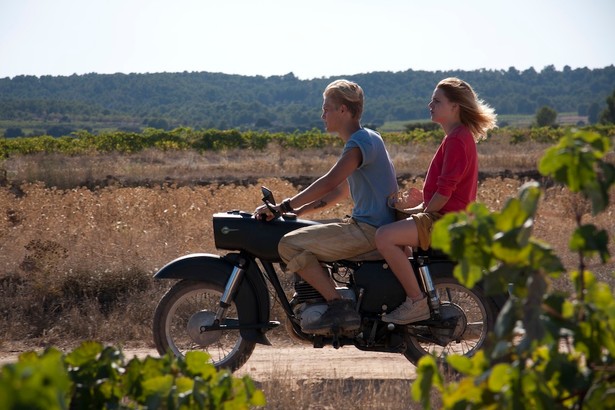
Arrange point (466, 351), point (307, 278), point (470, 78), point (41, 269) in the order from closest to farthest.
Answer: point (307, 278), point (466, 351), point (41, 269), point (470, 78)

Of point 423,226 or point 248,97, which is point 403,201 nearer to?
point 423,226

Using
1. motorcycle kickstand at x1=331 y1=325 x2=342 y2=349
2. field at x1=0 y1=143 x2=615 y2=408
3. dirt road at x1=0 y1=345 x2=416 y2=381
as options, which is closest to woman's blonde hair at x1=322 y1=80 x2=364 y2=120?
motorcycle kickstand at x1=331 y1=325 x2=342 y2=349

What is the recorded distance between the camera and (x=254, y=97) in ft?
523

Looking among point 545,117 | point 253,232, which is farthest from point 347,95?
point 545,117

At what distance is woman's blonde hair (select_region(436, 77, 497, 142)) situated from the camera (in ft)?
21.4

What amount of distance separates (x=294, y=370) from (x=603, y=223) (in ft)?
26.3

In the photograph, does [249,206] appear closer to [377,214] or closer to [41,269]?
[41,269]

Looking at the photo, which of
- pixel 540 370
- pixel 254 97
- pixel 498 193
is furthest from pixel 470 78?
pixel 540 370

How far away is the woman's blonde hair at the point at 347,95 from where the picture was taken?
636 cm

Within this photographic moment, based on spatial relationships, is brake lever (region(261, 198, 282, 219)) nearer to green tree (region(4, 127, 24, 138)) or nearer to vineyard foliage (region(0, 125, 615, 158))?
vineyard foliage (region(0, 125, 615, 158))

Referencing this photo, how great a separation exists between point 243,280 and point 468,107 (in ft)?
6.12

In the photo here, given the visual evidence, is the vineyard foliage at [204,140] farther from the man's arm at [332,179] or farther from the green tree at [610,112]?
the man's arm at [332,179]

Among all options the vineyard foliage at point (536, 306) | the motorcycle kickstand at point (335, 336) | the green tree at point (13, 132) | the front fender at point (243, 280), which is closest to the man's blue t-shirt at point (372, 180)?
the motorcycle kickstand at point (335, 336)

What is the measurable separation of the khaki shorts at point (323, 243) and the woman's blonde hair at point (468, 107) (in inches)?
37.3
